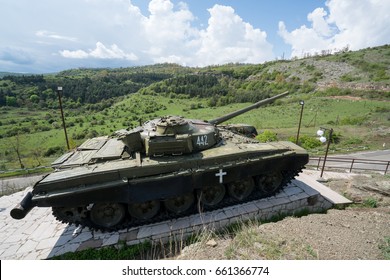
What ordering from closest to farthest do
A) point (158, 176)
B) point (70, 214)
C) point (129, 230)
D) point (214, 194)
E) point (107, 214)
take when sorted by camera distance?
point (70, 214)
point (158, 176)
point (107, 214)
point (129, 230)
point (214, 194)

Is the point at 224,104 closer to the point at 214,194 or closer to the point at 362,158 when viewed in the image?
the point at 362,158

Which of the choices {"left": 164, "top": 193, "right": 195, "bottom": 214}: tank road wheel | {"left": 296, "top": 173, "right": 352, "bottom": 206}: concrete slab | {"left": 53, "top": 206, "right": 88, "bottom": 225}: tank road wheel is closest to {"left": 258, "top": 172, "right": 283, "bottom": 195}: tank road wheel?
{"left": 296, "top": 173, "right": 352, "bottom": 206}: concrete slab

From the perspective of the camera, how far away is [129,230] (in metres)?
6.90

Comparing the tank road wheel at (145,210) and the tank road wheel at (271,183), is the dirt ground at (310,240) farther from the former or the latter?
the tank road wheel at (145,210)

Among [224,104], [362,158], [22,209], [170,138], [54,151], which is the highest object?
[170,138]

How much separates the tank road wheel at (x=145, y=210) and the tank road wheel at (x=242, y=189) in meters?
2.38

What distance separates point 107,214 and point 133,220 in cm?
74

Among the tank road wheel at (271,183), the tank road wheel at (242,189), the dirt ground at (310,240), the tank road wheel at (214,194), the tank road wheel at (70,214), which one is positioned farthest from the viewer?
the tank road wheel at (271,183)

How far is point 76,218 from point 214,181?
12.6ft

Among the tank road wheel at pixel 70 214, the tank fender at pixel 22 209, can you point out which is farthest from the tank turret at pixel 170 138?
the tank fender at pixel 22 209

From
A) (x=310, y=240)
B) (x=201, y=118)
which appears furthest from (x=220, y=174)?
(x=201, y=118)

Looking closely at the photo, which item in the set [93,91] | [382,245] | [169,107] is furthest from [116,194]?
[93,91]

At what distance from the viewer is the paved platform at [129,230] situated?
6535 mm

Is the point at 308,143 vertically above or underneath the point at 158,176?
underneath
